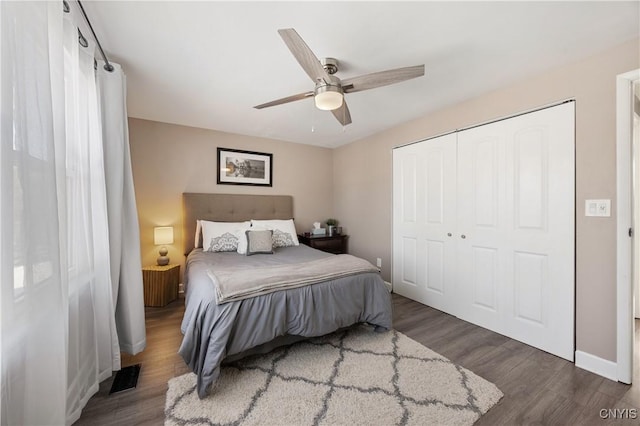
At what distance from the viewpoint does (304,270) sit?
2.14 metres

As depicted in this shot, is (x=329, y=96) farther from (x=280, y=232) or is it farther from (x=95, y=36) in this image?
(x=280, y=232)

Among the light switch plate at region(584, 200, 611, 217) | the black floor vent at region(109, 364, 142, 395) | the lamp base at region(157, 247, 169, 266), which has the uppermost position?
the light switch plate at region(584, 200, 611, 217)

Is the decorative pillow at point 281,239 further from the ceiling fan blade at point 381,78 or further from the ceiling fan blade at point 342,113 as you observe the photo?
the ceiling fan blade at point 381,78

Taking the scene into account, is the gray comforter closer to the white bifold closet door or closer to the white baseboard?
the white bifold closet door

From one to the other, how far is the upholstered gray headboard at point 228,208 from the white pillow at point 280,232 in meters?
0.42

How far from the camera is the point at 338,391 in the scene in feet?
5.46

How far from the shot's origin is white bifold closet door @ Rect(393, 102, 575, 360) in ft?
6.83

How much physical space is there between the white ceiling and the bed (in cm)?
166

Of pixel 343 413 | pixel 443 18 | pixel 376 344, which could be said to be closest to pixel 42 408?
pixel 343 413

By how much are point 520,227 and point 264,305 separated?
91.7 inches

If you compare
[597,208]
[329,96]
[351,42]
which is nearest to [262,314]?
[329,96]

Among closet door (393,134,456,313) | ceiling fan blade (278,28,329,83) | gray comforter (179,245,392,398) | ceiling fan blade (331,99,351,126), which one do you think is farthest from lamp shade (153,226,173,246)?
closet door (393,134,456,313)

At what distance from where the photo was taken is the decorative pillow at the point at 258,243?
298 cm

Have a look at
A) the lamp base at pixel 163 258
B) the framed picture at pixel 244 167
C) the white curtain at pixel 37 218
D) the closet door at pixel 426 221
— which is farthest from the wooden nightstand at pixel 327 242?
the white curtain at pixel 37 218
